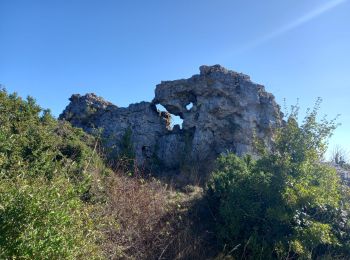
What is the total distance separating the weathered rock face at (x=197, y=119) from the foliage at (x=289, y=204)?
6147 millimetres

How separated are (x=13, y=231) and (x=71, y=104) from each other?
14162 millimetres

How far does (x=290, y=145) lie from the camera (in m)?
9.62

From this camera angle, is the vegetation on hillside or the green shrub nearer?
the green shrub

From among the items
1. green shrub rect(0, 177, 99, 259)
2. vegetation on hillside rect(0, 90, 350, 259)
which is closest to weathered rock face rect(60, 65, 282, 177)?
vegetation on hillside rect(0, 90, 350, 259)

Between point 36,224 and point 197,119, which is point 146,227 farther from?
point 197,119

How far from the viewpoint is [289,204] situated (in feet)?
27.5

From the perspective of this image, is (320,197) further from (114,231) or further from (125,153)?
(125,153)

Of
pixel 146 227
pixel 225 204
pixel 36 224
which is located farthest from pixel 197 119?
pixel 36 224

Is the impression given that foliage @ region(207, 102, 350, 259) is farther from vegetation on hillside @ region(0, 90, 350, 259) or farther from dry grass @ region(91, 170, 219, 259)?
dry grass @ region(91, 170, 219, 259)

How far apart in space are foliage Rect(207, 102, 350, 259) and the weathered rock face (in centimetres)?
615

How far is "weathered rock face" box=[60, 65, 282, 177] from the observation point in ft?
54.0

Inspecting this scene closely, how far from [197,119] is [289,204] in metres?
8.82

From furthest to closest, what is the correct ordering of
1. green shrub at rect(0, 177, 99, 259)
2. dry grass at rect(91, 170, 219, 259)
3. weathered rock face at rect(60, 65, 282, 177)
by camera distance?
weathered rock face at rect(60, 65, 282, 177) < dry grass at rect(91, 170, 219, 259) < green shrub at rect(0, 177, 99, 259)

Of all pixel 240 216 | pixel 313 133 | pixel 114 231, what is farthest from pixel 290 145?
pixel 114 231
